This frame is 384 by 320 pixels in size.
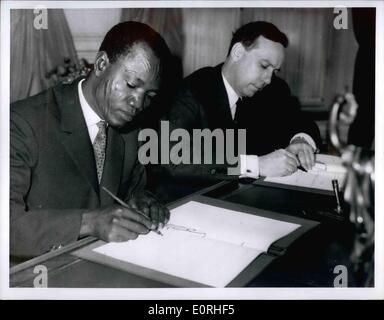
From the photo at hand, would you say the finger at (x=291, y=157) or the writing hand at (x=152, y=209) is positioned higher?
the finger at (x=291, y=157)

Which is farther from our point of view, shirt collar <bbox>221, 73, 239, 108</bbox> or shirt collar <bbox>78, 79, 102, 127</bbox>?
shirt collar <bbox>221, 73, 239, 108</bbox>

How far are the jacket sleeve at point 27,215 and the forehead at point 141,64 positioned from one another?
37 cm

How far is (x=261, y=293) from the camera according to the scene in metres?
1.16

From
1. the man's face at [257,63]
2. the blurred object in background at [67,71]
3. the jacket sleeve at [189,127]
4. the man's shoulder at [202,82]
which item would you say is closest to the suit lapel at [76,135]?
the jacket sleeve at [189,127]

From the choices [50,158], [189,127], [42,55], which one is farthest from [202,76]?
[42,55]

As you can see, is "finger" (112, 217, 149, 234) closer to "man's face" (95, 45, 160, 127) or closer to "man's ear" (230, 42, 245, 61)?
"man's face" (95, 45, 160, 127)

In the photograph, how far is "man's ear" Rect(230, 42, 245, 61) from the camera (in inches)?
74.4

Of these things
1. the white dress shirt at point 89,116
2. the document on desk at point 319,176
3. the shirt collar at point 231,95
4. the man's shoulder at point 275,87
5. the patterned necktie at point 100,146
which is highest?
the man's shoulder at point 275,87

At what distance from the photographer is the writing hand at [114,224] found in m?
1.11

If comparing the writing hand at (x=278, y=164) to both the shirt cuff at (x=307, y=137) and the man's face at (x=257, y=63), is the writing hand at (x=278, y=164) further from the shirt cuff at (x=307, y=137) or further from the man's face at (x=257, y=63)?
the man's face at (x=257, y=63)

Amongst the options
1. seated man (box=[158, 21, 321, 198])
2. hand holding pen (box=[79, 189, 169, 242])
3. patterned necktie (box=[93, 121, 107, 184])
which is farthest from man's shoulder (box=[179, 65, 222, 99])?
hand holding pen (box=[79, 189, 169, 242])

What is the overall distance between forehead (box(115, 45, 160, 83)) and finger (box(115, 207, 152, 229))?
477 millimetres

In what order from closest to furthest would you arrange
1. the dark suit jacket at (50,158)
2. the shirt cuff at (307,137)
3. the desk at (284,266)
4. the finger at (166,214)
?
1. the desk at (284,266)
2. the finger at (166,214)
3. the dark suit jacket at (50,158)
4. the shirt cuff at (307,137)
